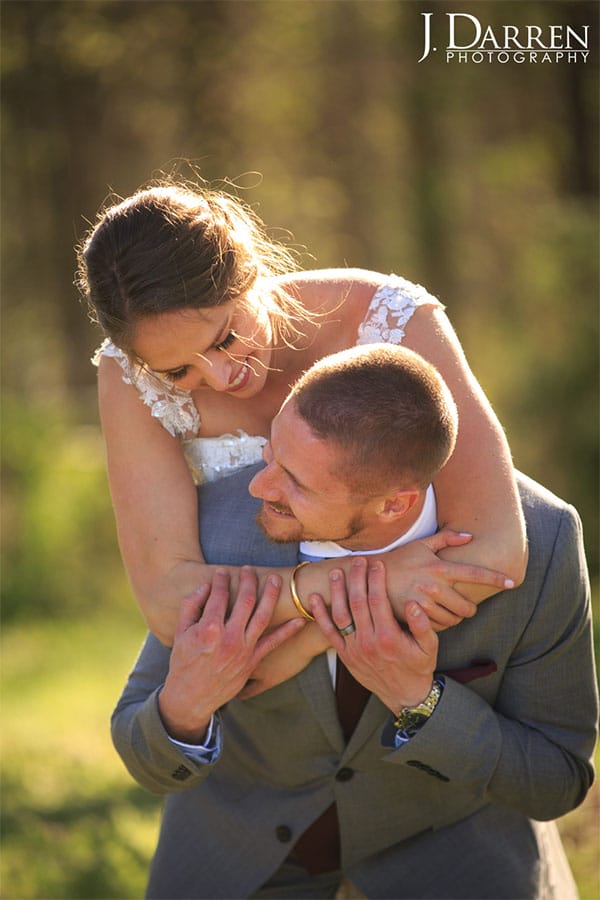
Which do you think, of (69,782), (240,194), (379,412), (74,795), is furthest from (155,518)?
(240,194)

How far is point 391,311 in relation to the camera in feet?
8.82

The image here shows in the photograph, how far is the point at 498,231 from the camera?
15.7 metres

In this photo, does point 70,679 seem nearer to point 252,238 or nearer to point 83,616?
point 83,616

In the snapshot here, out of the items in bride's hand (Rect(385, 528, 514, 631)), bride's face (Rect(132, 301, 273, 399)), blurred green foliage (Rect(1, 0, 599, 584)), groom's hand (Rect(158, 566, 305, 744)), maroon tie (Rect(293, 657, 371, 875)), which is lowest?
maroon tie (Rect(293, 657, 371, 875))

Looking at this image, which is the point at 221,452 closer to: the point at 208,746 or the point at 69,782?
the point at 208,746

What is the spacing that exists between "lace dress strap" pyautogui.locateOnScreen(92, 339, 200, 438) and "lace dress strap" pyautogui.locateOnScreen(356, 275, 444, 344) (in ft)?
1.67

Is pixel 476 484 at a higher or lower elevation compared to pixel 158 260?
lower

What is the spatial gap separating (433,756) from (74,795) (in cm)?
336

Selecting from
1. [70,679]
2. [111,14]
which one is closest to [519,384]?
[70,679]

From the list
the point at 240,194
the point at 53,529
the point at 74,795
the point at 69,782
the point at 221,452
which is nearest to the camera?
the point at 221,452

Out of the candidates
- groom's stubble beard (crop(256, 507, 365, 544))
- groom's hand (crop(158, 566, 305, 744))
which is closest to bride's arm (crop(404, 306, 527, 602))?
groom's stubble beard (crop(256, 507, 365, 544))

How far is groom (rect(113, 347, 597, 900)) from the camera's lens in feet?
7.54

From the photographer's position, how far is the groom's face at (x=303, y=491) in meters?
2.29

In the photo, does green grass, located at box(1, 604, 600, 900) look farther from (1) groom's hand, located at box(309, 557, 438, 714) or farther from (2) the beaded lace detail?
(2) the beaded lace detail
